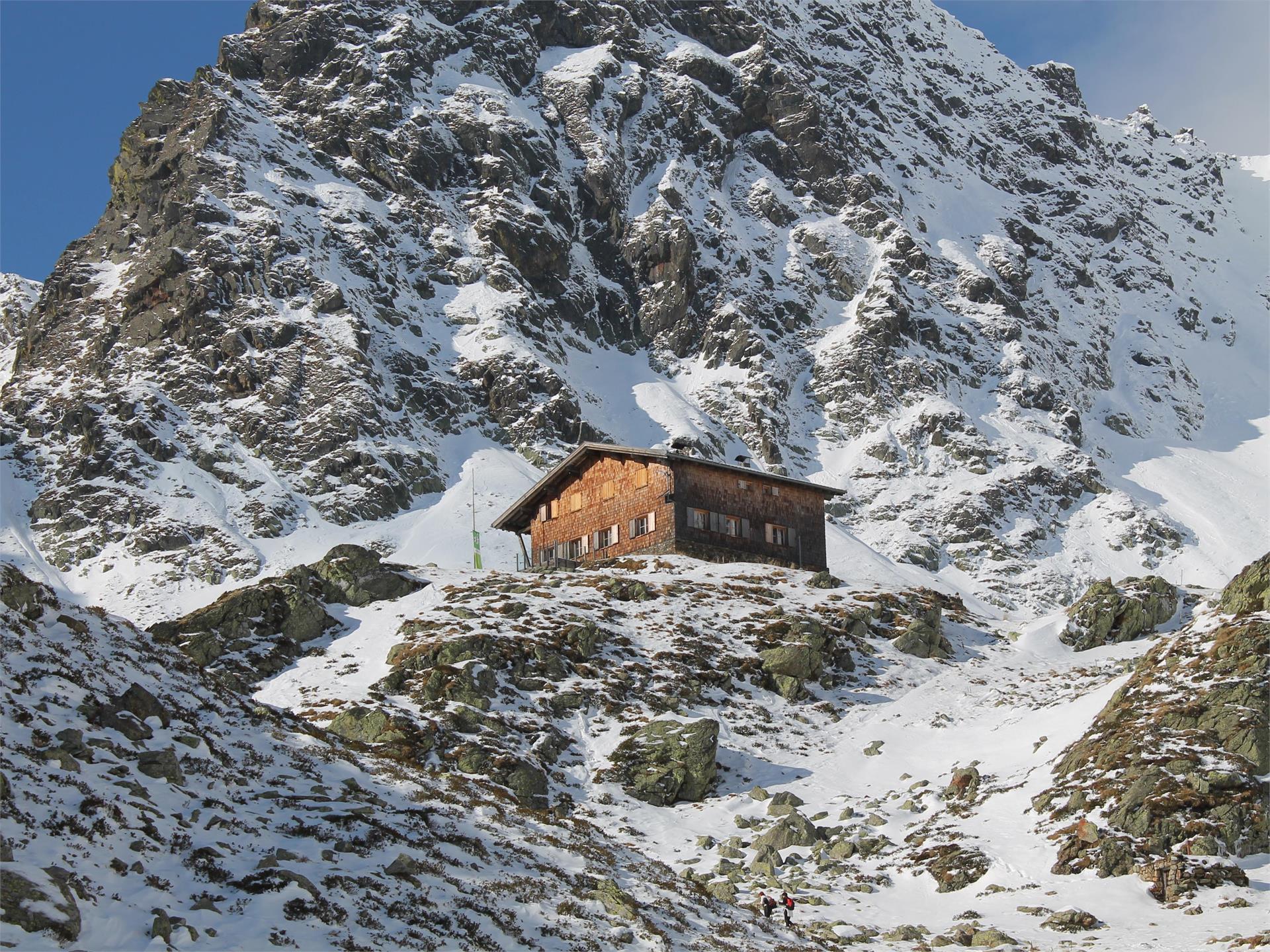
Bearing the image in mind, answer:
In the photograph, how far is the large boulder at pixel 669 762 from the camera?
33.2 meters

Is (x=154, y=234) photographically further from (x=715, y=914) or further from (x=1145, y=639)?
(x=715, y=914)

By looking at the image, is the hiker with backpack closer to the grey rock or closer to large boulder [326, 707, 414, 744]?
the grey rock

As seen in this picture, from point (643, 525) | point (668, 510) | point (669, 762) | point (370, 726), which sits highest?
point (668, 510)

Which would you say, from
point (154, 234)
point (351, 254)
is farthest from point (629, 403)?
point (154, 234)

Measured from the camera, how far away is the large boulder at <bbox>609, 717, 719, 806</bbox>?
3322cm

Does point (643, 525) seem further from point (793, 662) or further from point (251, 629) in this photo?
point (251, 629)

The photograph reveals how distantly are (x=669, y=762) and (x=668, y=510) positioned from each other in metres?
23.2

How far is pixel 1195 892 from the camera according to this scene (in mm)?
23344

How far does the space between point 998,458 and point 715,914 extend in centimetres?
12477

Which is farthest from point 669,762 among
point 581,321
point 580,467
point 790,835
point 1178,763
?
point 581,321

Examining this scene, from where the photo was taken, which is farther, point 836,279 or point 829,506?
point 836,279

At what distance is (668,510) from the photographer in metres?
56.3

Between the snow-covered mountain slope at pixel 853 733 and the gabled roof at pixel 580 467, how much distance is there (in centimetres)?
628

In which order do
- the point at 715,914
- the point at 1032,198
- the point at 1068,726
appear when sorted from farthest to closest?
the point at 1032,198, the point at 1068,726, the point at 715,914
